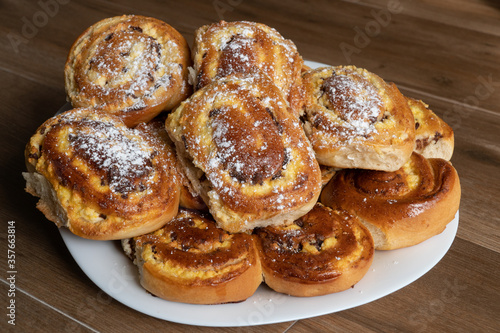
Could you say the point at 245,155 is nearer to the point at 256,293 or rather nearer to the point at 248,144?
the point at 248,144

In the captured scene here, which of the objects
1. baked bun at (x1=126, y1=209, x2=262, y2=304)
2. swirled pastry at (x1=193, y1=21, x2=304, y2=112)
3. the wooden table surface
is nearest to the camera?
baked bun at (x1=126, y1=209, x2=262, y2=304)

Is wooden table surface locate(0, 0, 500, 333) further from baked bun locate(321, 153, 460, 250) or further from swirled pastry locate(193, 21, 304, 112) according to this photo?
swirled pastry locate(193, 21, 304, 112)

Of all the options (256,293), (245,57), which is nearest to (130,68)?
(245,57)

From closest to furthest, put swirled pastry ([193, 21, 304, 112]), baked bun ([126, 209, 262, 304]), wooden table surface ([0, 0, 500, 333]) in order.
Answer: baked bun ([126, 209, 262, 304])
wooden table surface ([0, 0, 500, 333])
swirled pastry ([193, 21, 304, 112])

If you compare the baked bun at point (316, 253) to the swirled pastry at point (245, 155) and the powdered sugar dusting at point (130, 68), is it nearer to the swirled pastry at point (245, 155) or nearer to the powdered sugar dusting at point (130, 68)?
the swirled pastry at point (245, 155)

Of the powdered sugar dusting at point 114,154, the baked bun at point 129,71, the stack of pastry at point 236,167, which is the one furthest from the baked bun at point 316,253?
the baked bun at point 129,71

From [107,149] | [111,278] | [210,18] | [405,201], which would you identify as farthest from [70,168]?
[210,18]

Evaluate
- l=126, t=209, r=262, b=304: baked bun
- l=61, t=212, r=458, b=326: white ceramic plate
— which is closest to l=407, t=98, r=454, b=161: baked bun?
l=61, t=212, r=458, b=326: white ceramic plate
